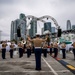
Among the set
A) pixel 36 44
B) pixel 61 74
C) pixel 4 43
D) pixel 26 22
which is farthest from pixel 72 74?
pixel 26 22

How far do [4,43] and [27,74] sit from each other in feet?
42.7

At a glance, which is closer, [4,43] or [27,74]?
[27,74]

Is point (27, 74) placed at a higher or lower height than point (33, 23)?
lower

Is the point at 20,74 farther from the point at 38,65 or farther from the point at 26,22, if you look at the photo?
the point at 26,22

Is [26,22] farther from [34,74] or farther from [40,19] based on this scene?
[34,74]

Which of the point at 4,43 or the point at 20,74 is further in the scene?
the point at 4,43

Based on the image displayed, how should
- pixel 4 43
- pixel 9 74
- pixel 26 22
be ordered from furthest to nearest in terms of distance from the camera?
Answer: 1. pixel 26 22
2. pixel 4 43
3. pixel 9 74

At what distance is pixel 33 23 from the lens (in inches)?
3039

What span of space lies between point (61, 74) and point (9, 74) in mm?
2256

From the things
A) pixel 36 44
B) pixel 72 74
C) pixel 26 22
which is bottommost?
pixel 72 74

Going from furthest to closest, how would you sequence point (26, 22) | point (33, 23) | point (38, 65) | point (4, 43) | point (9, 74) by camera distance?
point (33, 23) < point (26, 22) < point (4, 43) < point (38, 65) < point (9, 74)

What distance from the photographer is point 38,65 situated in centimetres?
1245

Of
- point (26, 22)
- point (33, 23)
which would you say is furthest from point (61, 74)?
point (33, 23)

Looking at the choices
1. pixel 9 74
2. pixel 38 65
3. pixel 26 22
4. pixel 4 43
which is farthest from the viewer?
pixel 26 22
